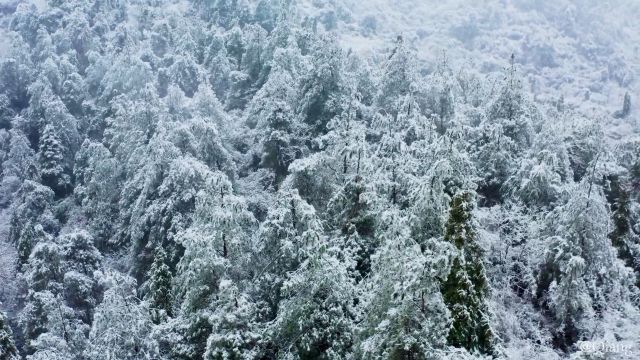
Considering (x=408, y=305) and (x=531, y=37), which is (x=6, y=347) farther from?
(x=531, y=37)

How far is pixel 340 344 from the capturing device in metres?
18.0

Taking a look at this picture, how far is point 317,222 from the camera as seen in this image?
64.6ft

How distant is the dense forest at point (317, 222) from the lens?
58.8 feet

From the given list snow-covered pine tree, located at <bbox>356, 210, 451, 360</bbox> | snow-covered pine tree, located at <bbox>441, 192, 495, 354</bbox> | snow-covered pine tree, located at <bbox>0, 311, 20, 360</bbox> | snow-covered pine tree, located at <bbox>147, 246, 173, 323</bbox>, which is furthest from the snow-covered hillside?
snow-covered pine tree, located at <bbox>356, 210, 451, 360</bbox>

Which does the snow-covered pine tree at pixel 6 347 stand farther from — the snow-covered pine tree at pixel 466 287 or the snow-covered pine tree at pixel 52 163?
the snow-covered pine tree at pixel 52 163

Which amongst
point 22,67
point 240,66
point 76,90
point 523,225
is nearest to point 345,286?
point 523,225

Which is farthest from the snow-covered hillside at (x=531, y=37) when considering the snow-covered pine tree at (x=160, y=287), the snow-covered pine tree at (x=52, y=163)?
the snow-covered pine tree at (x=160, y=287)

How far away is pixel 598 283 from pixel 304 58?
29.5m

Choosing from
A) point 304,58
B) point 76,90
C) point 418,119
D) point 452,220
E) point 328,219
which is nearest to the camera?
point 452,220

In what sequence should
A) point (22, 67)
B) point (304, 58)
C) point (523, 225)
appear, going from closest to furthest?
point (523, 225)
point (304, 58)
point (22, 67)

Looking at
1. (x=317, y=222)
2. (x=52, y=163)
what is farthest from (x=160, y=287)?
(x=52, y=163)

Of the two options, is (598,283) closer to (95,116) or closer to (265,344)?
(265,344)

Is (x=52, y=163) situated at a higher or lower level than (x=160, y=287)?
lower

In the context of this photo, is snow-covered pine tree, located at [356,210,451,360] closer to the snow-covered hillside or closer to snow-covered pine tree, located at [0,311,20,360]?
snow-covered pine tree, located at [0,311,20,360]
